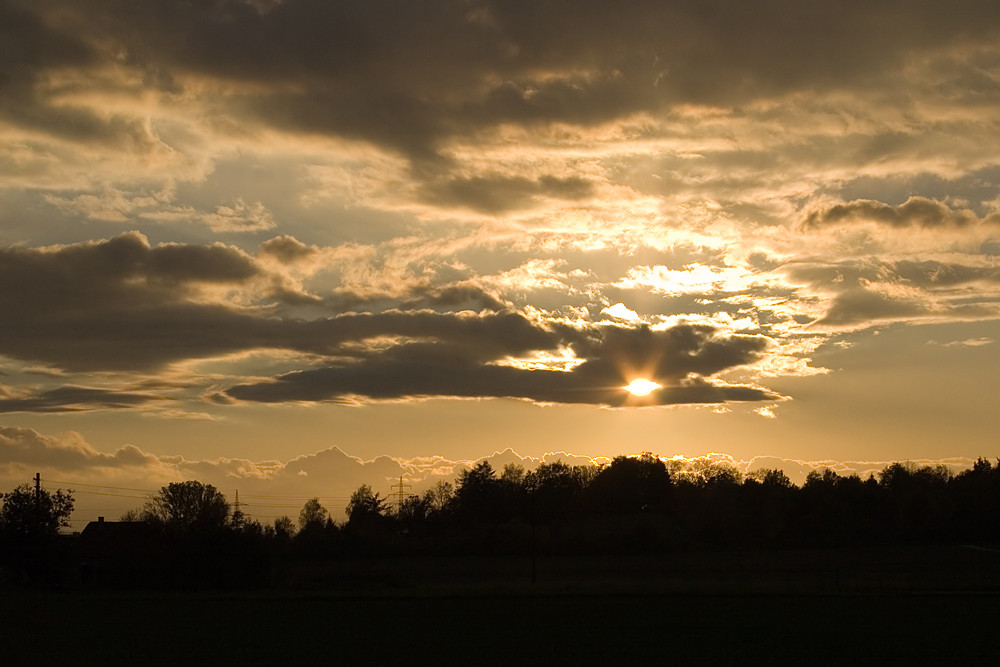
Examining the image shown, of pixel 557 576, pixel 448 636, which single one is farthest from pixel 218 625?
pixel 557 576

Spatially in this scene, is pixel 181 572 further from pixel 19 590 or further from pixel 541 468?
pixel 541 468

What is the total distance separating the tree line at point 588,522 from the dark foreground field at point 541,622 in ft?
35.3

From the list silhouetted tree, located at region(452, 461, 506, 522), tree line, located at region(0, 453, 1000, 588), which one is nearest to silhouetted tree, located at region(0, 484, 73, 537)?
tree line, located at region(0, 453, 1000, 588)

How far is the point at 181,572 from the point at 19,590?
1246cm

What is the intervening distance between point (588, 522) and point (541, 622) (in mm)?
84279

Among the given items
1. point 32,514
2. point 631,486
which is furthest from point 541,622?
point 631,486

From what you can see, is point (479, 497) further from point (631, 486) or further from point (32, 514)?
point (32, 514)

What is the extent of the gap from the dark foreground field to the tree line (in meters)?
10.7

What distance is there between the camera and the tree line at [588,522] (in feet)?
281

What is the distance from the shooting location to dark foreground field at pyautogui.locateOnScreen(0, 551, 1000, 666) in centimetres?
3145

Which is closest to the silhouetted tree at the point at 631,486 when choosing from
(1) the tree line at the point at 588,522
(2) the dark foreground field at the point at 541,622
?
(1) the tree line at the point at 588,522

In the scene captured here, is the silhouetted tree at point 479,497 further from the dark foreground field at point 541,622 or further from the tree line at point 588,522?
the dark foreground field at point 541,622

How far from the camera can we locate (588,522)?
127 meters

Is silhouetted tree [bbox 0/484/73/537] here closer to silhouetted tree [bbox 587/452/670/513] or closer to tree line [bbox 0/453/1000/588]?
tree line [bbox 0/453/1000/588]
